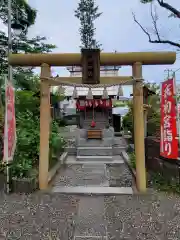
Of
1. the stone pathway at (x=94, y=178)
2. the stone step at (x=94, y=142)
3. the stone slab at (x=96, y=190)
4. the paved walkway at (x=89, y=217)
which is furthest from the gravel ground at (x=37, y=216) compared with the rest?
the stone step at (x=94, y=142)

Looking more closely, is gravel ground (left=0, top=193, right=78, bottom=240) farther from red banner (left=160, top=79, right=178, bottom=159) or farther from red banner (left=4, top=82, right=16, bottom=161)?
red banner (left=160, top=79, right=178, bottom=159)

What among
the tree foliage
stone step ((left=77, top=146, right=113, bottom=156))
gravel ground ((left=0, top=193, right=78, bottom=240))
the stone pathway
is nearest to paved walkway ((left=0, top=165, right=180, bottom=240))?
gravel ground ((left=0, top=193, right=78, bottom=240))

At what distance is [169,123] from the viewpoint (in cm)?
589

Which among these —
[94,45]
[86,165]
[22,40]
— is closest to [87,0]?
[94,45]

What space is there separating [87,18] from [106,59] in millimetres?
27618

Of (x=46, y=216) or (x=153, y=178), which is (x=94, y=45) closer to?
(x=153, y=178)

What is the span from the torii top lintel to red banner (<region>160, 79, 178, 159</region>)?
0.67m

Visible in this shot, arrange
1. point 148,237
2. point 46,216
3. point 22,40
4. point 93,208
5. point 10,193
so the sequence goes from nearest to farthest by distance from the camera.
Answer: point 148,237
point 46,216
point 93,208
point 10,193
point 22,40

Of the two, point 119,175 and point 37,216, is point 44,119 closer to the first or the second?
point 37,216

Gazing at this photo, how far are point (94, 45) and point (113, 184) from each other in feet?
91.3

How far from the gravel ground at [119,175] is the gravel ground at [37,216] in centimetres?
170

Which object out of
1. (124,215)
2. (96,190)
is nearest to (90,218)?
(124,215)

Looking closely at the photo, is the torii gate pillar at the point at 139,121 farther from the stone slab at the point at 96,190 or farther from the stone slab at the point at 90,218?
the stone slab at the point at 90,218

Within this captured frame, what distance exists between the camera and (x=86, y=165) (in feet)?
32.0
